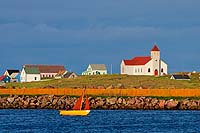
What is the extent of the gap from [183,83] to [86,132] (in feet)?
248

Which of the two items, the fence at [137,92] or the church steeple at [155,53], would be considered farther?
the church steeple at [155,53]

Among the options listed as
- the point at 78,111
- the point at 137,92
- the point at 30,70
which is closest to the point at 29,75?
the point at 30,70

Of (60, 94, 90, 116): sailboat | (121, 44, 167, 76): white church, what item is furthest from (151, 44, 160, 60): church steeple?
(60, 94, 90, 116): sailboat

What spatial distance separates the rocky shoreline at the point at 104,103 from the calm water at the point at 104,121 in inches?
55.6

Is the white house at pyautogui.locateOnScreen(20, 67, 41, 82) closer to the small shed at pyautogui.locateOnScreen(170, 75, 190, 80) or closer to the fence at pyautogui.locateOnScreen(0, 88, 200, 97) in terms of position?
the small shed at pyautogui.locateOnScreen(170, 75, 190, 80)

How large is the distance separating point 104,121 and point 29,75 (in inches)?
4337

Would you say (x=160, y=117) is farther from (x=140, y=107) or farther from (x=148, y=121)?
(x=140, y=107)

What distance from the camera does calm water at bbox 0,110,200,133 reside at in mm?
77688

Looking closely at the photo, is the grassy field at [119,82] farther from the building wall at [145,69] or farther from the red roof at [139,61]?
the red roof at [139,61]

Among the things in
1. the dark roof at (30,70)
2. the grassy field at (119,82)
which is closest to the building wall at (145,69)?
the grassy field at (119,82)

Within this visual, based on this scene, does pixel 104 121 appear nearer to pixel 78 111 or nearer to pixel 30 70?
pixel 78 111

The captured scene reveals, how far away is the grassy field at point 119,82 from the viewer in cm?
14485

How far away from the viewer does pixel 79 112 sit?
322 feet

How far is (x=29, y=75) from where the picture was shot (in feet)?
643
